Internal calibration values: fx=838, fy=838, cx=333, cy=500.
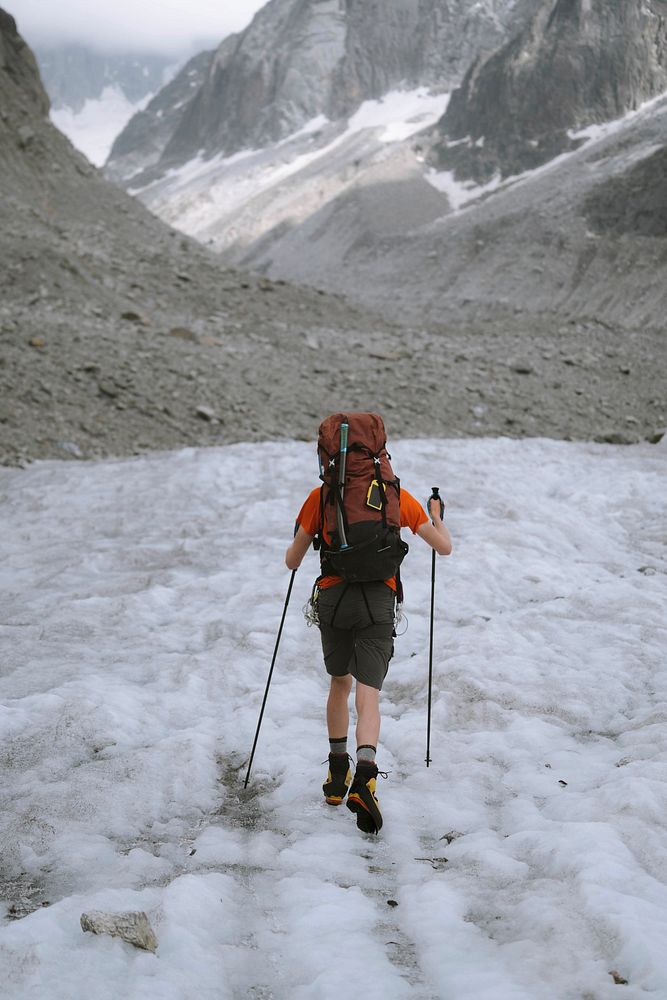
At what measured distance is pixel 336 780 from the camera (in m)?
5.05

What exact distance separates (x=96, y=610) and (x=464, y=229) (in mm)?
65623

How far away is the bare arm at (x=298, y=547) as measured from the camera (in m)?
5.09

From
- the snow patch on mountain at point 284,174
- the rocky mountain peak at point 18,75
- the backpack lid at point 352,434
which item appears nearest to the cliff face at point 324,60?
the snow patch on mountain at point 284,174

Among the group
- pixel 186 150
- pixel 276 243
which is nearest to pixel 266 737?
pixel 276 243

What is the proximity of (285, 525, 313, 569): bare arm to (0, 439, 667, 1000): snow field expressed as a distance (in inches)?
56.2

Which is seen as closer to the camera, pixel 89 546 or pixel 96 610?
pixel 96 610

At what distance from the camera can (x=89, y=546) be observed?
10812 millimetres

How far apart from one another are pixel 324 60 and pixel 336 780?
191273 mm

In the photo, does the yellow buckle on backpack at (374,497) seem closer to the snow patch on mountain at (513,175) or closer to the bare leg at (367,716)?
the bare leg at (367,716)

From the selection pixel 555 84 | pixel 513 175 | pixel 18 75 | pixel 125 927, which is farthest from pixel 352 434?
pixel 555 84

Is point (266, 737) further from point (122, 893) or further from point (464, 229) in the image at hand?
point (464, 229)

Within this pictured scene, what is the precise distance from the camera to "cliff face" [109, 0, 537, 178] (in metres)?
157

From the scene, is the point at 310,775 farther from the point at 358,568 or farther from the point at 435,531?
the point at 435,531

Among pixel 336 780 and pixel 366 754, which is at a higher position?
pixel 366 754
